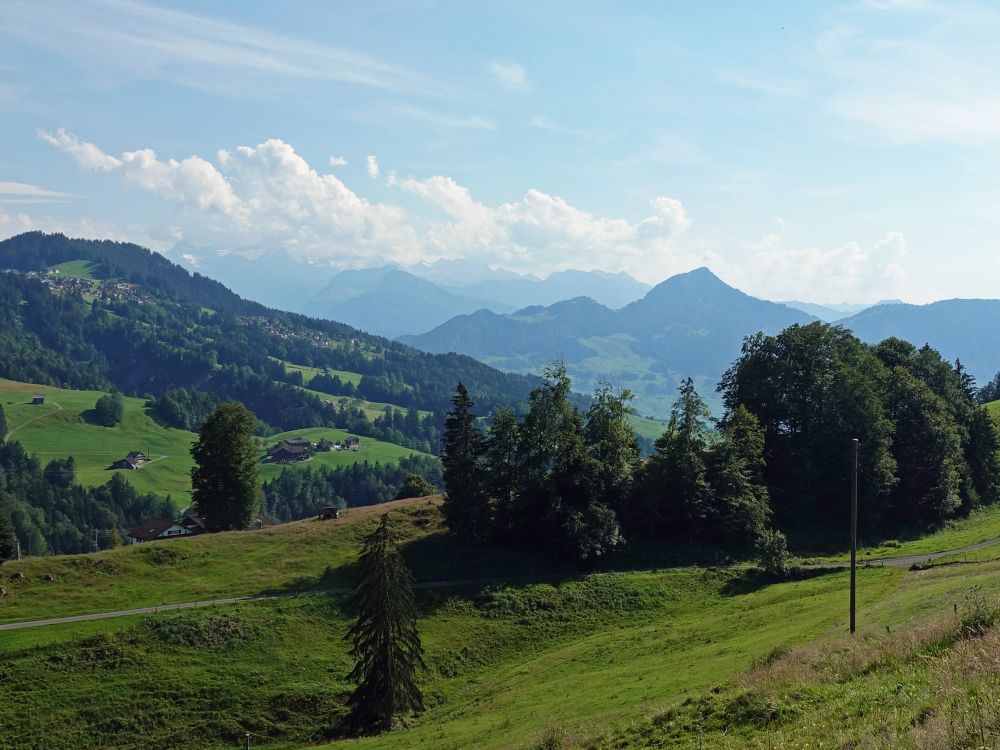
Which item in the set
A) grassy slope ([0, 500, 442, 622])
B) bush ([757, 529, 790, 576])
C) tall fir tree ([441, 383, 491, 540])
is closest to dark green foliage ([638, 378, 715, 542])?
bush ([757, 529, 790, 576])

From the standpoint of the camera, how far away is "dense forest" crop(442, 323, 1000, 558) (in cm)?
7412

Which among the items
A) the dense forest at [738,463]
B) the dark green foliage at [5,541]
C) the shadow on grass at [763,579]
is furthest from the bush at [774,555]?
the dark green foliage at [5,541]

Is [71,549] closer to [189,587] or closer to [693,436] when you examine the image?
[189,587]

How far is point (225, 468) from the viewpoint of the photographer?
86812 mm

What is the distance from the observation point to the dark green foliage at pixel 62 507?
526 feet

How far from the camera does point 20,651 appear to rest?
4925cm

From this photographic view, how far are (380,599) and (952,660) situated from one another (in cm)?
3295

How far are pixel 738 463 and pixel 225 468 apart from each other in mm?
57606

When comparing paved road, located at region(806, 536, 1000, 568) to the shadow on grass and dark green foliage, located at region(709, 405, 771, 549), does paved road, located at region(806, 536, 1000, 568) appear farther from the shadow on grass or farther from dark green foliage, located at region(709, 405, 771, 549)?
dark green foliage, located at region(709, 405, 771, 549)

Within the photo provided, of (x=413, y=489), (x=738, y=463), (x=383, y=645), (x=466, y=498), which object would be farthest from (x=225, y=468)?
(x=738, y=463)

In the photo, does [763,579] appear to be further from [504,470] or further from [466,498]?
[466,498]

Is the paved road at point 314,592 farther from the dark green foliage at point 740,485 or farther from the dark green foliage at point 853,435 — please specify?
the dark green foliage at point 853,435

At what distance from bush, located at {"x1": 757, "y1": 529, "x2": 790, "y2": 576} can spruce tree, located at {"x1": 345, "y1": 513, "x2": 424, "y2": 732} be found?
111 ft

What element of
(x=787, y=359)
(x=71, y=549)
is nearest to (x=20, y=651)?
(x=787, y=359)
